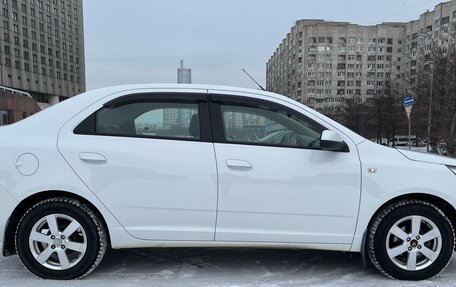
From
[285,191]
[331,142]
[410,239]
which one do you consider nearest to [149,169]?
[285,191]

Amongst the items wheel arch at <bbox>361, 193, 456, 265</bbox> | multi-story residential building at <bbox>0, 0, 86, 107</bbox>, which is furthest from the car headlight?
multi-story residential building at <bbox>0, 0, 86, 107</bbox>

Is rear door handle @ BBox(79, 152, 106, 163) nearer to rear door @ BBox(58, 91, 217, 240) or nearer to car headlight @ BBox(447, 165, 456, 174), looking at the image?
rear door @ BBox(58, 91, 217, 240)

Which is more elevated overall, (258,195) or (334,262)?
(258,195)

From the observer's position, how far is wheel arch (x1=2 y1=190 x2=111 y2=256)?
340 centimetres

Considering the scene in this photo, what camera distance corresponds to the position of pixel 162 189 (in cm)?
335

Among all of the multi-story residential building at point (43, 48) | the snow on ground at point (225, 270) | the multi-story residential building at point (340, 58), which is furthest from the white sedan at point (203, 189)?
the multi-story residential building at point (340, 58)

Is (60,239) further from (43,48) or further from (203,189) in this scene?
(43,48)

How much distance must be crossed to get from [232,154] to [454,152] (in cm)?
1900

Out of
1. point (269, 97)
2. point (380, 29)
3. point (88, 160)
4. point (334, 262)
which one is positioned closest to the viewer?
point (88, 160)

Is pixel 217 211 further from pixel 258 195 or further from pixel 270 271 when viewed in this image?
pixel 270 271

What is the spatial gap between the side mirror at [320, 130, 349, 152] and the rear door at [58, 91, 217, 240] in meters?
0.94

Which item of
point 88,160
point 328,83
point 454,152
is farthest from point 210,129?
point 328,83

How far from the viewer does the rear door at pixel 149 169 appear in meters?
3.34

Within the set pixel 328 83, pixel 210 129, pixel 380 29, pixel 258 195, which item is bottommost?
pixel 258 195
